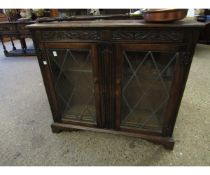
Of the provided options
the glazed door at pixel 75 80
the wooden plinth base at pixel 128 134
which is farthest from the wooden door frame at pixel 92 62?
→ the wooden plinth base at pixel 128 134

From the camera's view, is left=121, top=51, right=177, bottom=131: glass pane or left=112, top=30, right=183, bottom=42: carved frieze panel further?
left=121, top=51, right=177, bottom=131: glass pane

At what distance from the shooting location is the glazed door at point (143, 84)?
0.99 meters

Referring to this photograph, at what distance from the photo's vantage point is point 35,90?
7.07 feet

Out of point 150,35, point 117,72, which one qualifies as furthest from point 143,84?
point 150,35

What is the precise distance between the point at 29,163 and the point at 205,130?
1418 mm

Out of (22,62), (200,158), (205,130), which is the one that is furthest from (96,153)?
(22,62)

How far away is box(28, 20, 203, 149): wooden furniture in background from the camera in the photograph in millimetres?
937

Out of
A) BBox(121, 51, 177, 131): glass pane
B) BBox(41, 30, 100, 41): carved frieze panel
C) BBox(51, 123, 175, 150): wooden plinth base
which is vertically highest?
BBox(41, 30, 100, 41): carved frieze panel

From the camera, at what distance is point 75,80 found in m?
1.25

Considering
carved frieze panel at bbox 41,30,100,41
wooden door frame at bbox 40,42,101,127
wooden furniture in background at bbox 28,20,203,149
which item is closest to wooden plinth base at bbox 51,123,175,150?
wooden furniture in background at bbox 28,20,203,149

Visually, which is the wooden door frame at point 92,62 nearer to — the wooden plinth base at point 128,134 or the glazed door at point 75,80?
the glazed door at point 75,80

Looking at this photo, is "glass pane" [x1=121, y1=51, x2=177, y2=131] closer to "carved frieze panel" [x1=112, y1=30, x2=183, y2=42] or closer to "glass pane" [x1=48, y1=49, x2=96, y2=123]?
"carved frieze panel" [x1=112, y1=30, x2=183, y2=42]

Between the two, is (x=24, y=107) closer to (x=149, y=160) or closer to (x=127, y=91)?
(x=127, y=91)

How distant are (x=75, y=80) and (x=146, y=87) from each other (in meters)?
0.51
